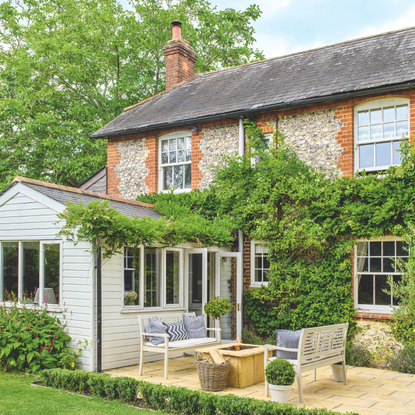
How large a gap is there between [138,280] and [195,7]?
19597 millimetres

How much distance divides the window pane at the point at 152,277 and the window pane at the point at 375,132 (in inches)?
207

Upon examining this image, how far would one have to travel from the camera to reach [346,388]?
7.32 m

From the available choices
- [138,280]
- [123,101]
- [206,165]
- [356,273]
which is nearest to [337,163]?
[356,273]

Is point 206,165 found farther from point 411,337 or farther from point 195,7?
point 195,7

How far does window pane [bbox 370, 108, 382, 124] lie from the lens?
397 inches

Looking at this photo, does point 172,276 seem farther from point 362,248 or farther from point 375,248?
point 375,248

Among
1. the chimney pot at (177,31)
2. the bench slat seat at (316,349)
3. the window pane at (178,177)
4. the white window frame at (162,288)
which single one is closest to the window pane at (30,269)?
the white window frame at (162,288)

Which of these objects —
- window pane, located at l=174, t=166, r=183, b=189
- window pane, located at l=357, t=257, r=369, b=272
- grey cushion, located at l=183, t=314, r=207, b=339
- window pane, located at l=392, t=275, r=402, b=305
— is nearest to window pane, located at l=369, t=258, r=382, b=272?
window pane, located at l=357, t=257, r=369, b=272

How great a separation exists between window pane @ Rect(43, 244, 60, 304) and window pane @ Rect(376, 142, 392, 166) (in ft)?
22.5

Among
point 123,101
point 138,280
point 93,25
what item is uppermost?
point 93,25

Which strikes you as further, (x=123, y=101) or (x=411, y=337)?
(x=123, y=101)

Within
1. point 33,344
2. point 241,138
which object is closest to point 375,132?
point 241,138

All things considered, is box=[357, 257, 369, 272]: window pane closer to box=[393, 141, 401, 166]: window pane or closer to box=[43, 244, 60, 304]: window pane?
box=[393, 141, 401, 166]: window pane

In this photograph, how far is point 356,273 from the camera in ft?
31.9
